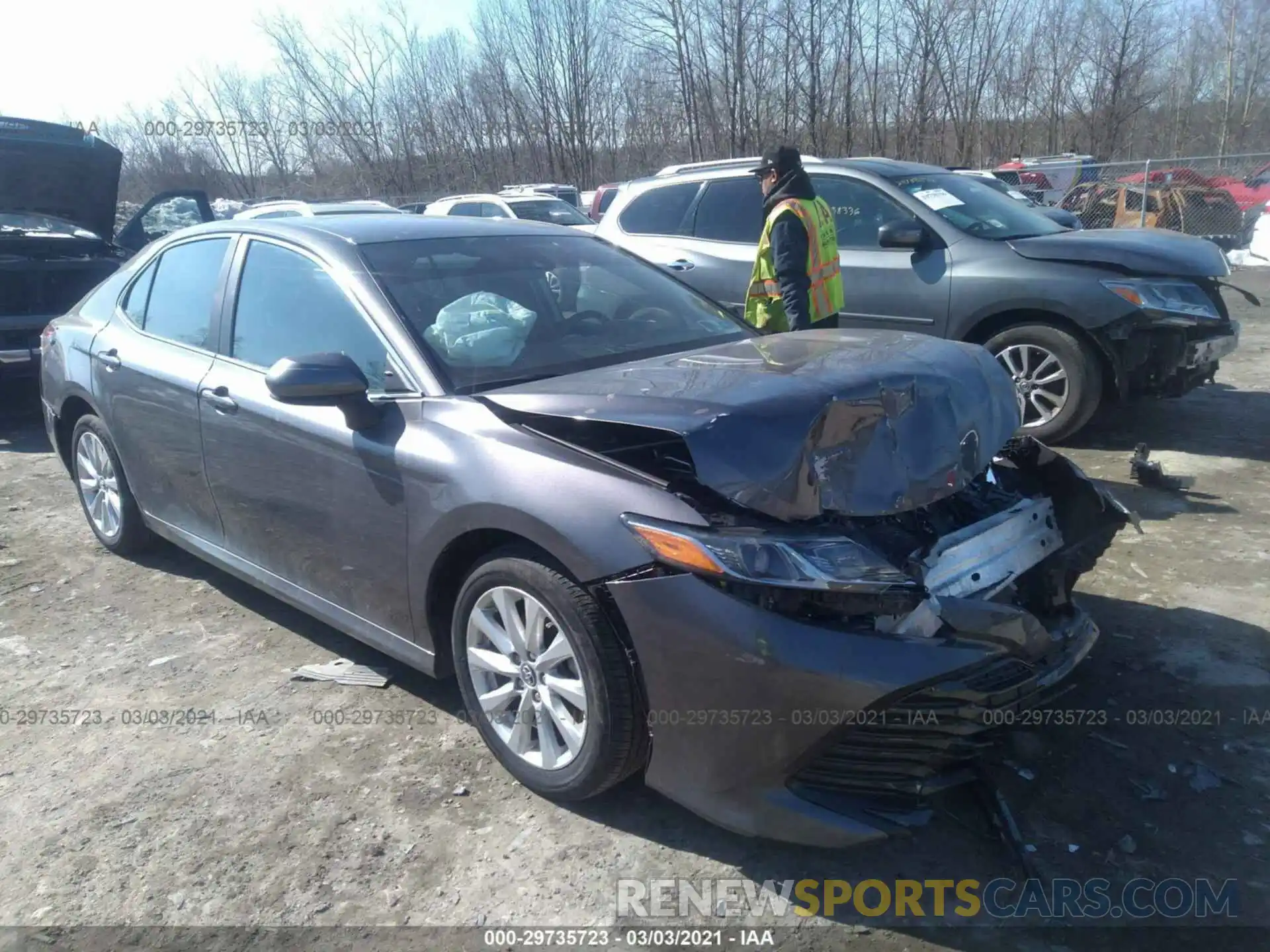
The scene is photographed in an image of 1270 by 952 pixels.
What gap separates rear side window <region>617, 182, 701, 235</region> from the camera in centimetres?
776

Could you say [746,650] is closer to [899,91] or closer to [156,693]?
[156,693]

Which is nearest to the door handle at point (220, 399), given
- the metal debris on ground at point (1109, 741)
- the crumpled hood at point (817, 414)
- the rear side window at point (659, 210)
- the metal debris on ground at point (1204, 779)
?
the crumpled hood at point (817, 414)

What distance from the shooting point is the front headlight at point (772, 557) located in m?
2.43

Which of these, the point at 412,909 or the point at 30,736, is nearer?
the point at 412,909

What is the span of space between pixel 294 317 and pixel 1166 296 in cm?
523

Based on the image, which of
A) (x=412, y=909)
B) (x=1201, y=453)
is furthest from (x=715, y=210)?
(x=412, y=909)

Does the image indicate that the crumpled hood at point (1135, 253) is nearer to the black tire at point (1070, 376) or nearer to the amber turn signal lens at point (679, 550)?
the black tire at point (1070, 376)

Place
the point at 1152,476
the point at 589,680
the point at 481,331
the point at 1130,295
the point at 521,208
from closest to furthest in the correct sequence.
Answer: the point at 589,680
the point at 481,331
the point at 1152,476
the point at 1130,295
the point at 521,208

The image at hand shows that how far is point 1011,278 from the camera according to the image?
→ 639cm

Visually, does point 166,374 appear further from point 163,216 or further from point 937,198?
point 163,216

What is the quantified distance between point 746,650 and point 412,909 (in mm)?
1157

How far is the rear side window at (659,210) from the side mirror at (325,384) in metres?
4.96

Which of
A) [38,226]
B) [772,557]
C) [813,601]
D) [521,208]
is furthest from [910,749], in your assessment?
[521,208]

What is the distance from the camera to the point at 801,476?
255 cm
